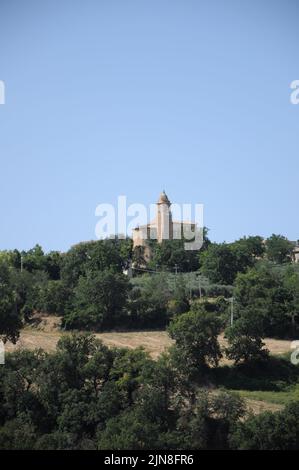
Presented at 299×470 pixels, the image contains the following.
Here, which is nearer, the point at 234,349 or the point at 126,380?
the point at 126,380

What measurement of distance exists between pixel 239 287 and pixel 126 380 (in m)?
20.4

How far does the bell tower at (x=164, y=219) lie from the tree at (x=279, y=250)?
11444mm

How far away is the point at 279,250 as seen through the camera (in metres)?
94.9

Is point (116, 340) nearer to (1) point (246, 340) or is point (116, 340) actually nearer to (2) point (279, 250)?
(1) point (246, 340)

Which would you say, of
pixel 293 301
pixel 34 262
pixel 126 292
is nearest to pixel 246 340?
pixel 293 301

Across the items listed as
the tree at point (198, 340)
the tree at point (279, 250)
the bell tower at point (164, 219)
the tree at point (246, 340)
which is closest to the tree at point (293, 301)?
the tree at point (246, 340)

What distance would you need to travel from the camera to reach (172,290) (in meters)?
66.0

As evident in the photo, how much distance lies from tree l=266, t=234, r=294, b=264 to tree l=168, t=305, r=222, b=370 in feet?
147

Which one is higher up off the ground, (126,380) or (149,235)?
(149,235)

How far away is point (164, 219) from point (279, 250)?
1433 centimetres

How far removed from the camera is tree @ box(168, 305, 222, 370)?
49344 mm

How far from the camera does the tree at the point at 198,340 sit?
162 feet
